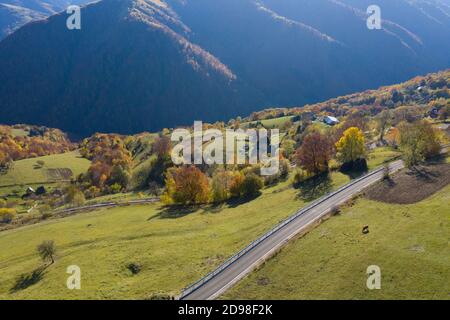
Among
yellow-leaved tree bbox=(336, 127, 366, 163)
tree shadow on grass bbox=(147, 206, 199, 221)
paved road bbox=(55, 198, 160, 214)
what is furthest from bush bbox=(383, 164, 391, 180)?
paved road bbox=(55, 198, 160, 214)

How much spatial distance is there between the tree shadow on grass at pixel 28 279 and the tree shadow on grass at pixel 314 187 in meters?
53.5

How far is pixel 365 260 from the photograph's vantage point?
54000 mm

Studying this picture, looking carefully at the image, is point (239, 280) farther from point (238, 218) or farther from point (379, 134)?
point (379, 134)

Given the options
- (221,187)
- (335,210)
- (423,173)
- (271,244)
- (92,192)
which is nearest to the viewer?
(271,244)

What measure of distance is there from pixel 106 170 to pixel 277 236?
5128 inches

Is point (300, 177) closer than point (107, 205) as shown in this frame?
Yes

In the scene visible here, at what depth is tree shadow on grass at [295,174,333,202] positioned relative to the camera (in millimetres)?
87231

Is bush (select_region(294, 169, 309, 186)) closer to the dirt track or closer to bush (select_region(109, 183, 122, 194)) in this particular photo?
the dirt track

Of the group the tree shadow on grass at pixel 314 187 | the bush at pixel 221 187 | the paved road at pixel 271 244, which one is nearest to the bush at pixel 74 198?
the bush at pixel 221 187

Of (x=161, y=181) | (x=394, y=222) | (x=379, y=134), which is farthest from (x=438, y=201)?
(x=161, y=181)

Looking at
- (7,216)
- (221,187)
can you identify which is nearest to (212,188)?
(221,187)

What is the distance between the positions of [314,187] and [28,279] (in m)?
62.1

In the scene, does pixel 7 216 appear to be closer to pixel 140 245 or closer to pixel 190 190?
pixel 190 190

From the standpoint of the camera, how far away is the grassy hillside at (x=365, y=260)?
158 ft
